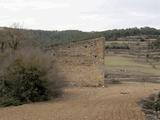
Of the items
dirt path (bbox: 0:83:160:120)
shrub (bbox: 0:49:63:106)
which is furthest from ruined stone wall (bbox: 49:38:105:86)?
shrub (bbox: 0:49:63:106)

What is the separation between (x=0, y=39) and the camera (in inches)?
1244

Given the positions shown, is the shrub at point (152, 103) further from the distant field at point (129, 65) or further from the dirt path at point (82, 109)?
the distant field at point (129, 65)

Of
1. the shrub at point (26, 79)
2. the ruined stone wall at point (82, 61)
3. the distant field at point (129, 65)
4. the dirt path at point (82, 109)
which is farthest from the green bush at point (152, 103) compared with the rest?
the distant field at point (129, 65)

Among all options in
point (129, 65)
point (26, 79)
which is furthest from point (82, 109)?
point (129, 65)

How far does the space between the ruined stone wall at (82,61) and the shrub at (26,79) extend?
8.08 m

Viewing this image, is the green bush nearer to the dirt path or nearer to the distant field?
the dirt path

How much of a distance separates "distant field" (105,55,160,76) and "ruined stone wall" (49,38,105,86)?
57.9ft

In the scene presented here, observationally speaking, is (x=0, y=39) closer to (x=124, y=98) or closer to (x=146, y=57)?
(x=124, y=98)

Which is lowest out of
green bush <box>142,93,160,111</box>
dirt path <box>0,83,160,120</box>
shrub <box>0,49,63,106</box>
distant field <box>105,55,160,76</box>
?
distant field <box>105,55,160,76</box>

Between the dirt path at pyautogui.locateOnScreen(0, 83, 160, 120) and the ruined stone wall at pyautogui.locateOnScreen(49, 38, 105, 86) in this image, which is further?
the ruined stone wall at pyautogui.locateOnScreen(49, 38, 105, 86)

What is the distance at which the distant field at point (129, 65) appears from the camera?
53.1m

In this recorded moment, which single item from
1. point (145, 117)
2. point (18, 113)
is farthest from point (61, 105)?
→ point (145, 117)

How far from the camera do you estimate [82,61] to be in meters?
34.3

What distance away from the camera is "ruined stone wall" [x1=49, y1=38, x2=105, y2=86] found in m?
33.9
